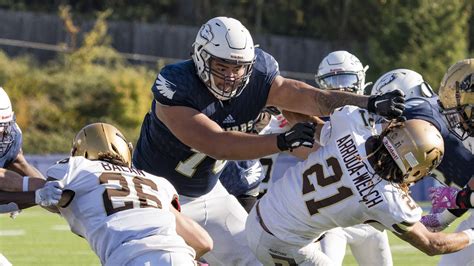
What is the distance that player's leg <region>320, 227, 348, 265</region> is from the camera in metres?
6.51

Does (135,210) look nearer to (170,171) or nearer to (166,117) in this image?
(166,117)

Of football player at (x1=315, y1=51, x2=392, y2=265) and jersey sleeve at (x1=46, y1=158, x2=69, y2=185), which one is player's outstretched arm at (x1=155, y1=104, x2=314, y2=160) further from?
football player at (x1=315, y1=51, x2=392, y2=265)

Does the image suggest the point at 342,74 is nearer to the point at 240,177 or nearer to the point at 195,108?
the point at 240,177

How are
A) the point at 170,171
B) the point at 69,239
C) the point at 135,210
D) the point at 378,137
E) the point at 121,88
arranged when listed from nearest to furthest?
the point at 135,210 < the point at 378,137 < the point at 170,171 < the point at 69,239 < the point at 121,88

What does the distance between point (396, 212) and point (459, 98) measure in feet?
3.37

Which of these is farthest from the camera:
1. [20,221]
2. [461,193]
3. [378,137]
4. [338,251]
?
[20,221]

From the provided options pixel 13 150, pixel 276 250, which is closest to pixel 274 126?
pixel 13 150

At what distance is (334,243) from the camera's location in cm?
654

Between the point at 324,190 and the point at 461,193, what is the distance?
0.85 metres

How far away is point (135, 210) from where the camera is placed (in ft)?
15.0

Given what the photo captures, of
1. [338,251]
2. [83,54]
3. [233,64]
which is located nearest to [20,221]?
[338,251]

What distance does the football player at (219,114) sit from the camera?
17.1ft

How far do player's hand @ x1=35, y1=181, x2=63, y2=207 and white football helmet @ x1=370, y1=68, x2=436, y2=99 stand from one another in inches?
108

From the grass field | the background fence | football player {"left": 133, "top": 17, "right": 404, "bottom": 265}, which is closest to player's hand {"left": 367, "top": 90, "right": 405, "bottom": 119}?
football player {"left": 133, "top": 17, "right": 404, "bottom": 265}
